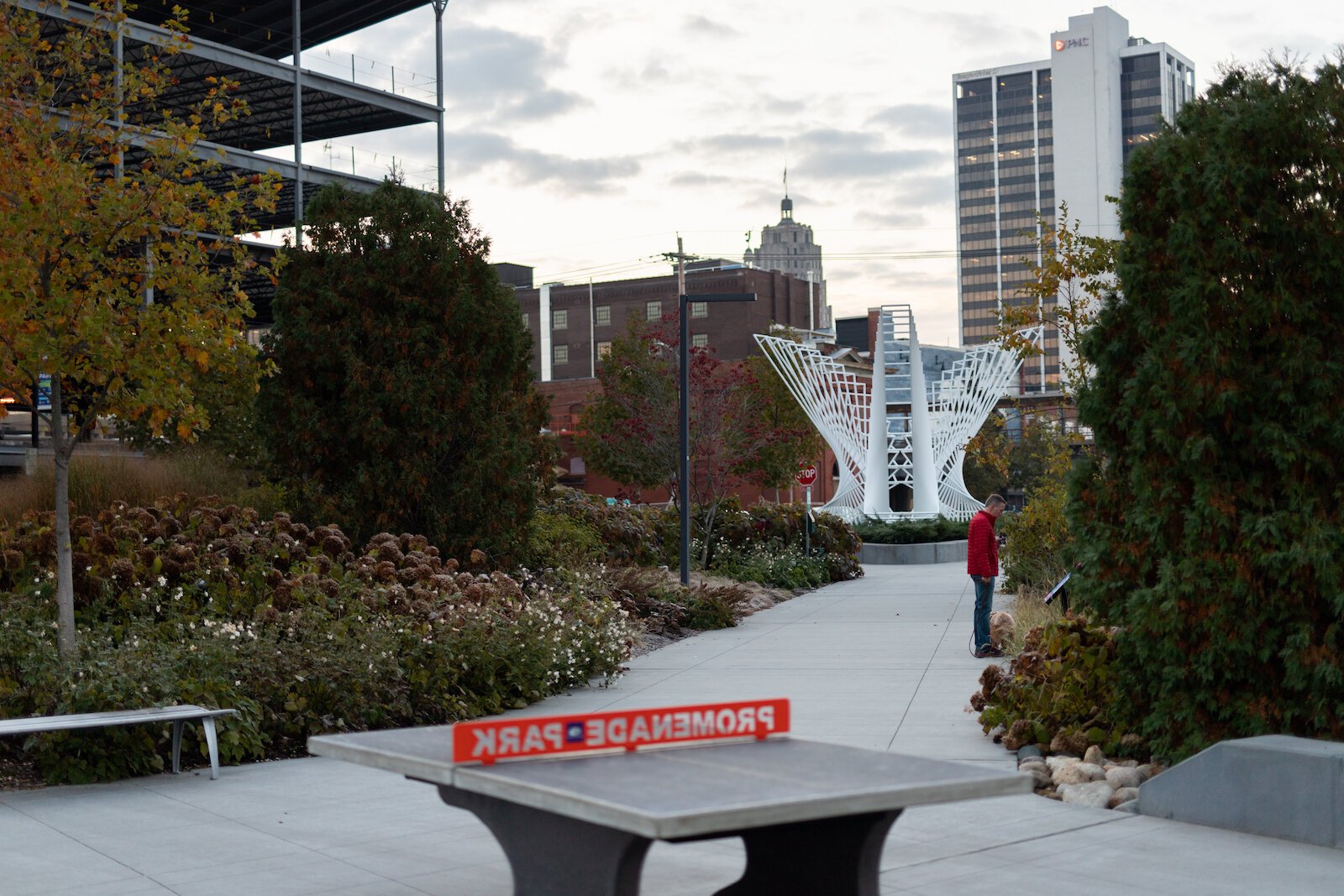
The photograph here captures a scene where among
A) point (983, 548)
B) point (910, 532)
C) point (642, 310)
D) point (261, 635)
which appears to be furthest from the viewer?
point (642, 310)

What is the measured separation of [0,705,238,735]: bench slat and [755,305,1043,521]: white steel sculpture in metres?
32.0

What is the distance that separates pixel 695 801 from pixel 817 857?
1.17 metres

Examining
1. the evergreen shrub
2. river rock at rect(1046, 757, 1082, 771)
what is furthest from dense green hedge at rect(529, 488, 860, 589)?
river rock at rect(1046, 757, 1082, 771)

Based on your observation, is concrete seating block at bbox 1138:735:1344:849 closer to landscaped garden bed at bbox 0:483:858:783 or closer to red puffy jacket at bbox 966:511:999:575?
landscaped garden bed at bbox 0:483:858:783

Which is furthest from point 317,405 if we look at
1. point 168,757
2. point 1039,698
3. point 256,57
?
point 256,57

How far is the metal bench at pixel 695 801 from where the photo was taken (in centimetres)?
395

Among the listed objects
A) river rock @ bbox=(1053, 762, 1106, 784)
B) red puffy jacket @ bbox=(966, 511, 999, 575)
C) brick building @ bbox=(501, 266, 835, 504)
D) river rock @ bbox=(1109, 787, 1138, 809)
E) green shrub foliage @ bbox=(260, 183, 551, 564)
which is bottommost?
river rock @ bbox=(1109, 787, 1138, 809)

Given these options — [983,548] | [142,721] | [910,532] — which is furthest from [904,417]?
[142,721]

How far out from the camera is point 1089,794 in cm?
773

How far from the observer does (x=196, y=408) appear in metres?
10.7

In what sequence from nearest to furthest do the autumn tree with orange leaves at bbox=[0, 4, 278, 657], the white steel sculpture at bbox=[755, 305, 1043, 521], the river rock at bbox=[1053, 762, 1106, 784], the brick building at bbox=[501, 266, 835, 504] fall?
the river rock at bbox=[1053, 762, 1106, 784] < the autumn tree with orange leaves at bbox=[0, 4, 278, 657] < the white steel sculpture at bbox=[755, 305, 1043, 521] < the brick building at bbox=[501, 266, 835, 504]

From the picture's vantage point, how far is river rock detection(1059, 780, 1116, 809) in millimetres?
7672

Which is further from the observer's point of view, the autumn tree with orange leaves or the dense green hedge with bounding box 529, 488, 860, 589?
the dense green hedge with bounding box 529, 488, 860, 589

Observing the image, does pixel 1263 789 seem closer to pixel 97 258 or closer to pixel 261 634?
pixel 261 634
